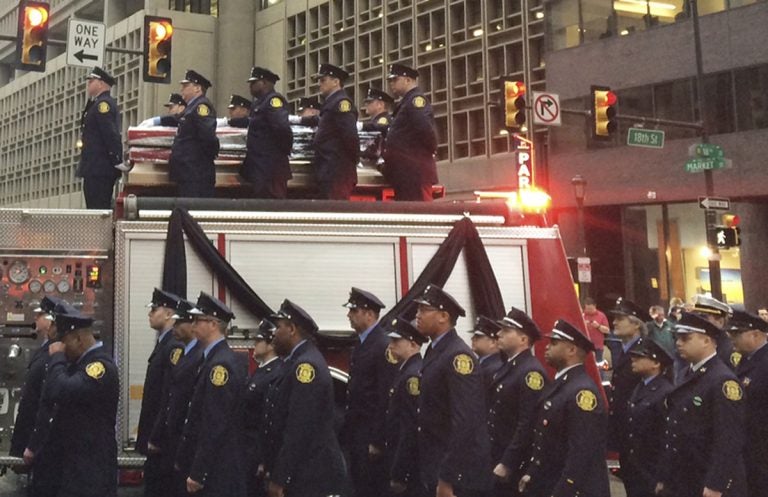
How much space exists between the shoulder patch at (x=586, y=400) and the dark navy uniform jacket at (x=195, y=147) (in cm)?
473

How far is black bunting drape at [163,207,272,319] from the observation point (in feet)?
25.9

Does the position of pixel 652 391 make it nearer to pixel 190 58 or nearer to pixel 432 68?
pixel 432 68

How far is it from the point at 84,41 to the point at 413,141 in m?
8.10

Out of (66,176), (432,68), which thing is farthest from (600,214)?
(66,176)

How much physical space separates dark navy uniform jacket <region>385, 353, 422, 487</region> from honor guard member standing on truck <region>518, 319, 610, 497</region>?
78 centimetres

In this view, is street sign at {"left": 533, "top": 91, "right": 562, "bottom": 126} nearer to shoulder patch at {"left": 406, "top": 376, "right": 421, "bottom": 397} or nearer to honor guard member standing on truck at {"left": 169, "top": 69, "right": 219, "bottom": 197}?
honor guard member standing on truck at {"left": 169, "top": 69, "right": 219, "bottom": 197}

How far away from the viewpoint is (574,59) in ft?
108

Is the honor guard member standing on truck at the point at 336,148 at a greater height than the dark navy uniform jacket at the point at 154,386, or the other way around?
the honor guard member standing on truck at the point at 336,148

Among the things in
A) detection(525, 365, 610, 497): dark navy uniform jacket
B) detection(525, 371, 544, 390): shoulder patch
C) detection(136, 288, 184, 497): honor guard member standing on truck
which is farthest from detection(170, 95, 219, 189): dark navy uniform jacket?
detection(525, 365, 610, 497): dark navy uniform jacket

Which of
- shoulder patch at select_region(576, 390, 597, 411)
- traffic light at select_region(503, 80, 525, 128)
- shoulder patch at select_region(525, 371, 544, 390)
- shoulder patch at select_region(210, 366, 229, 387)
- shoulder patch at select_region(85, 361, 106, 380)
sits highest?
traffic light at select_region(503, 80, 525, 128)

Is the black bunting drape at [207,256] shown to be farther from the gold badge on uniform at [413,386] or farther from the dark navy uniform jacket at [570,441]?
the dark navy uniform jacket at [570,441]

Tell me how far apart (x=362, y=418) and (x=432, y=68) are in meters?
32.5

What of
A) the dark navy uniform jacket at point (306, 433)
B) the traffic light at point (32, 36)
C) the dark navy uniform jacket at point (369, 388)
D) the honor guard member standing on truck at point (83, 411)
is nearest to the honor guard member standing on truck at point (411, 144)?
the dark navy uniform jacket at point (369, 388)

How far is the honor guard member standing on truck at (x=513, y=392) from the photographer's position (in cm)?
661
